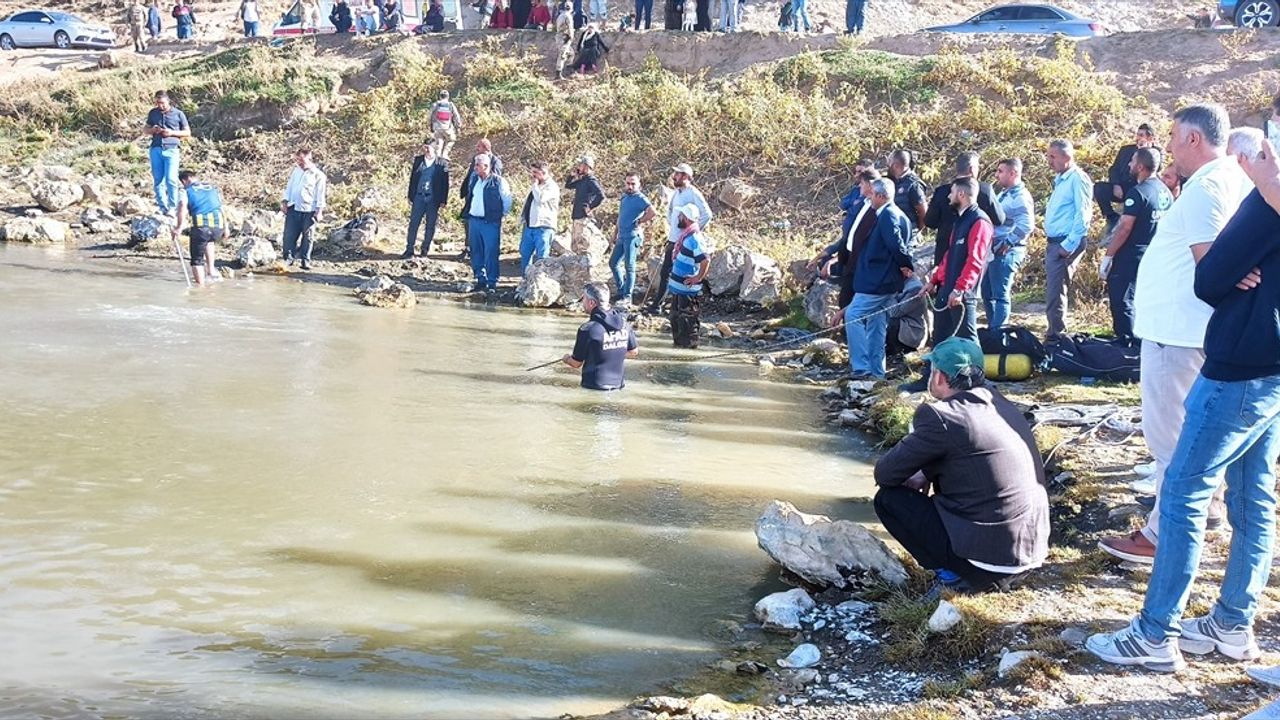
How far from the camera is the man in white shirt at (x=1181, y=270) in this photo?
16.6 ft

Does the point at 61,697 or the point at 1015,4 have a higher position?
the point at 1015,4

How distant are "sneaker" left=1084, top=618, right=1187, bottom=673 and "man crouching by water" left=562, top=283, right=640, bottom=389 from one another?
20.6 ft

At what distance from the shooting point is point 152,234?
19797 mm

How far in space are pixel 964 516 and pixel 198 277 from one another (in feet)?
44.5

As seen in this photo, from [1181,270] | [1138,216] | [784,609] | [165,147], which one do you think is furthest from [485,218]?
[1181,270]

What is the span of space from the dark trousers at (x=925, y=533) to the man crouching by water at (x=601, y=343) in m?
5.04

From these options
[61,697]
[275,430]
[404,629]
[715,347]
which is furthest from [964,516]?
[715,347]

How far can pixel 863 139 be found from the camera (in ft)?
69.1

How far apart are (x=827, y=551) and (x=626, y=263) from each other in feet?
33.8

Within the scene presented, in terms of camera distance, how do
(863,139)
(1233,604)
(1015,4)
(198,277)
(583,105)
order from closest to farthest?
(1233,604) < (198,277) < (863,139) < (583,105) < (1015,4)

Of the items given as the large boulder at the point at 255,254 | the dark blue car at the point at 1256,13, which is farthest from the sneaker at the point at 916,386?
the dark blue car at the point at 1256,13

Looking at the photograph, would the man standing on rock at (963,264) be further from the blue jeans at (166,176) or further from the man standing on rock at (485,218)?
the blue jeans at (166,176)

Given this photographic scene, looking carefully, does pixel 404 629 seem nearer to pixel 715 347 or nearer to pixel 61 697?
pixel 61 697

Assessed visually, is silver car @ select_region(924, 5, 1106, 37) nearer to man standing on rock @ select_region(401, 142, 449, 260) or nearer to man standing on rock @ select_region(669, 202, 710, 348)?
man standing on rock @ select_region(401, 142, 449, 260)
